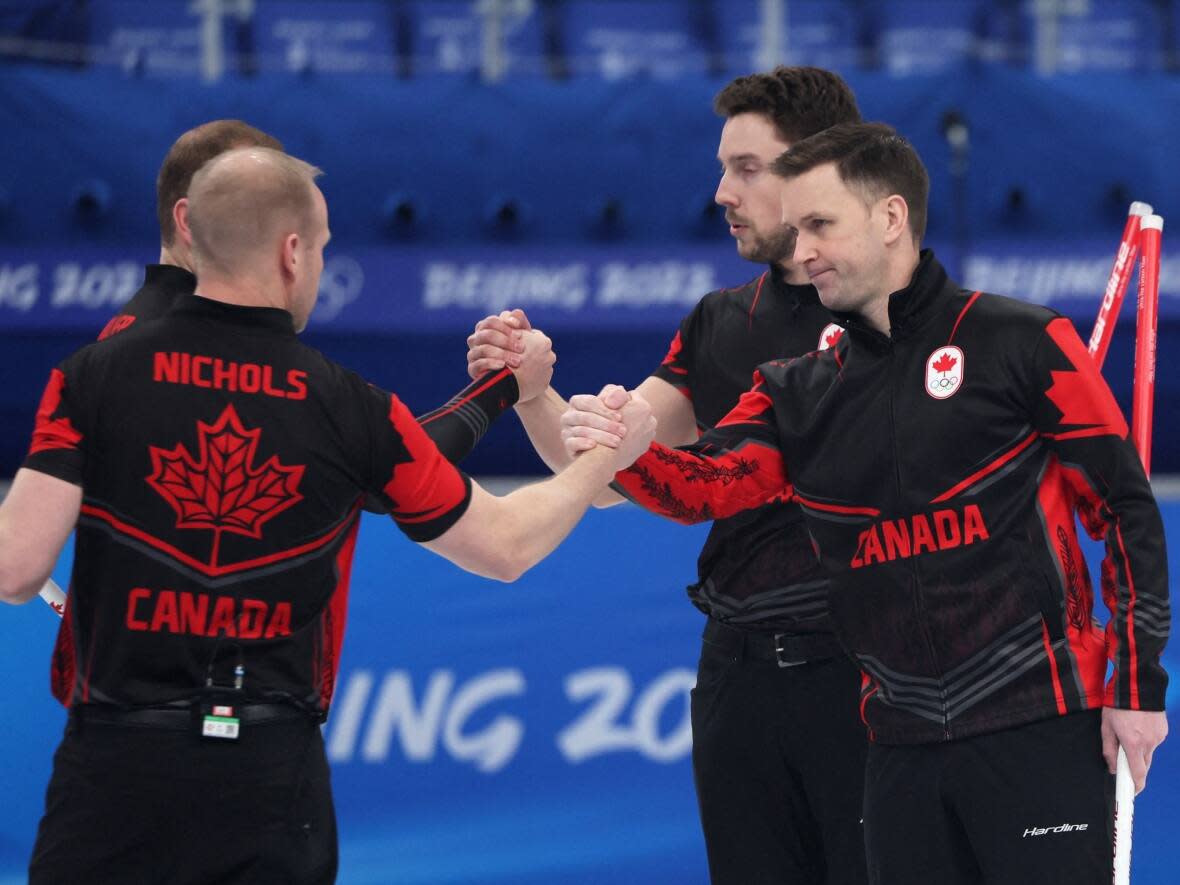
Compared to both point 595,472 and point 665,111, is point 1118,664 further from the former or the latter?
point 665,111

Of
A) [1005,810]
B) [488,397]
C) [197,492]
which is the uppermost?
[488,397]

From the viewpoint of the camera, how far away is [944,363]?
135 inches

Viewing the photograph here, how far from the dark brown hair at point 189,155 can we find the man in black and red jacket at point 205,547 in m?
0.91

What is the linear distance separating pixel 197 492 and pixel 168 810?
21.9 inches

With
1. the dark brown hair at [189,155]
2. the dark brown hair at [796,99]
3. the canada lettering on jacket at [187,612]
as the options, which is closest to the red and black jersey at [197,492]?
the canada lettering on jacket at [187,612]

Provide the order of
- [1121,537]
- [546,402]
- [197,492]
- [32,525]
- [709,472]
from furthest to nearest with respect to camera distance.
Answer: [546,402] → [709,472] → [1121,537] → [197,492] → [32,525]

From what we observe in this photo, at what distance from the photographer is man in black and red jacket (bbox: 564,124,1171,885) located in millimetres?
3242

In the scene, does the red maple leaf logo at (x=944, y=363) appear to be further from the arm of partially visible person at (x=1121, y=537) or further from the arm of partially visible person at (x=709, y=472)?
the arm of partially visible person at (x=709, y=472)

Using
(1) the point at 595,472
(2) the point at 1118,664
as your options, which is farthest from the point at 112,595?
(2) the point at 1118,664

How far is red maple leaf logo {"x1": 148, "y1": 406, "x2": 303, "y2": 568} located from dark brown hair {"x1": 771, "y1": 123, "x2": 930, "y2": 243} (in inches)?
54.2

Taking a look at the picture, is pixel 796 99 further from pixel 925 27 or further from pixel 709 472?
pixel 925 27

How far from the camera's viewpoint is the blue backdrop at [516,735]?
5.57m

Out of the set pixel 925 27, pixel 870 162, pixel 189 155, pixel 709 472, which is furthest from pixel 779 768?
pixel 925 27

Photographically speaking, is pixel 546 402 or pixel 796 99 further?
pixel 546 402
